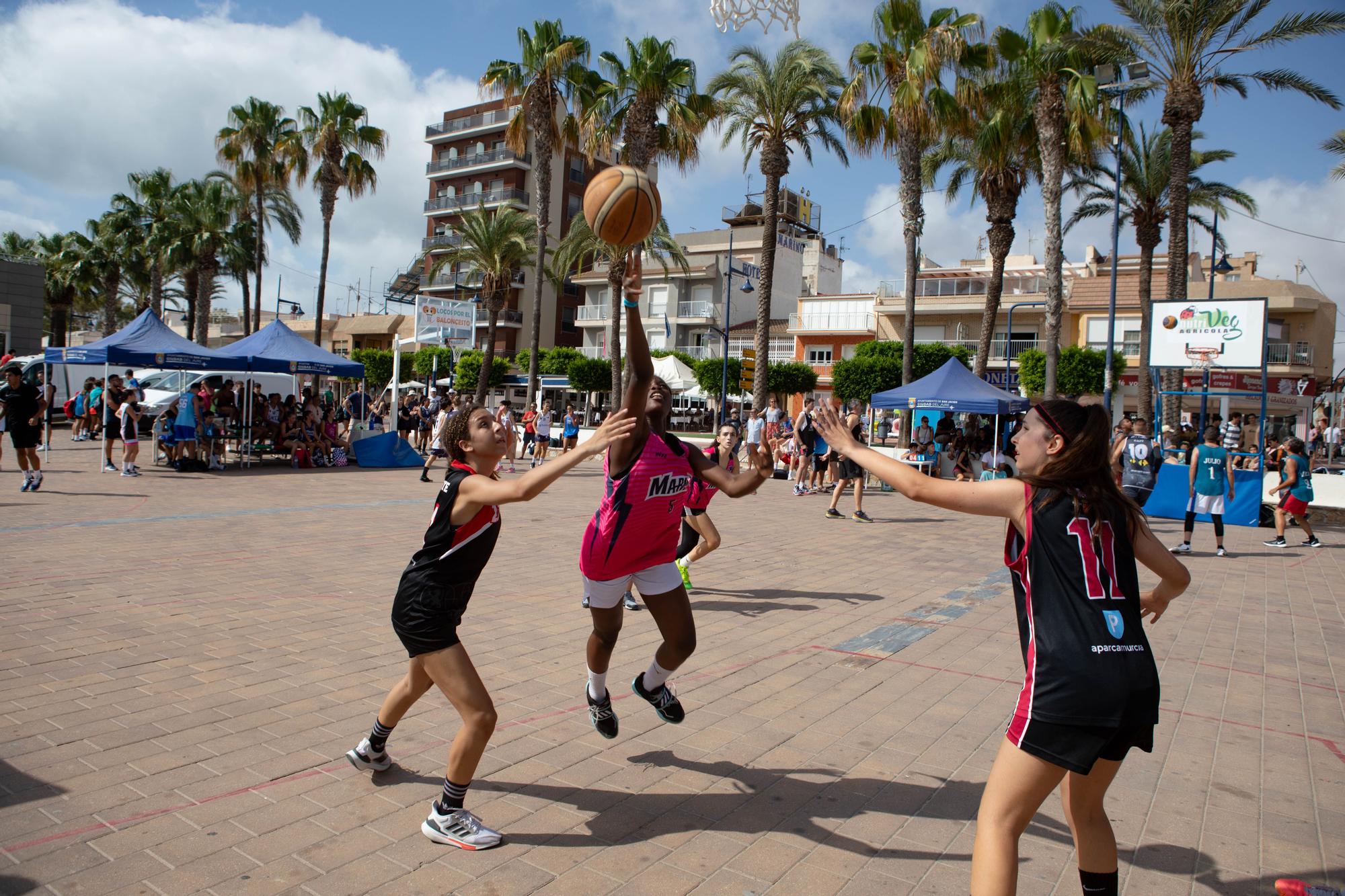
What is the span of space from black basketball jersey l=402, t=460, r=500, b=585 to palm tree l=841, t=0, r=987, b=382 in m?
24.3

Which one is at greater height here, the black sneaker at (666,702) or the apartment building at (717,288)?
the apartment building at (717,288)

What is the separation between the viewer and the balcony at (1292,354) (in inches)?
1775

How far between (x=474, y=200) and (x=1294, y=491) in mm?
58072

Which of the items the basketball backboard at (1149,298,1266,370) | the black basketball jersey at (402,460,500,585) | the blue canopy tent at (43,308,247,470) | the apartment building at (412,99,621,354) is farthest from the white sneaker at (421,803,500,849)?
the apartment building at (412,99,621,354)

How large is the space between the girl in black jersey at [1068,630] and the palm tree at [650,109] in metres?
25.9

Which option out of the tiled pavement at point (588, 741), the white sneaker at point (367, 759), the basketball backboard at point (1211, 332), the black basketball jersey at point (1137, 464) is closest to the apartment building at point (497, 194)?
the basketball backboard at point (1211, 332)

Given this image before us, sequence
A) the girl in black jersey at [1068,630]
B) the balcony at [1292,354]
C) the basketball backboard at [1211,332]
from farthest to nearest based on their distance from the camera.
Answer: the balcony at [1292,354] → the basketball backboard at [1211,332] → the girl in black jersey at [1068,630]

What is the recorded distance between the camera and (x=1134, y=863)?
3.41 meters

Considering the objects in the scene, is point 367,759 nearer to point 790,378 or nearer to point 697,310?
point 790,378

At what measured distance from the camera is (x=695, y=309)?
2274 inches

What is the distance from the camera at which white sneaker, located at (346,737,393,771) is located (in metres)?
3.81

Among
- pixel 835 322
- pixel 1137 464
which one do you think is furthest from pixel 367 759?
pixel 835 322

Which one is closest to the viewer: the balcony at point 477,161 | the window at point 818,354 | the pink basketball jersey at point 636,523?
the pink basketball jersey at point 636,523

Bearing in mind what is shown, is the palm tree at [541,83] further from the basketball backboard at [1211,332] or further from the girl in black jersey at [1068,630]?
the girl in black jersey at [1068,630]
